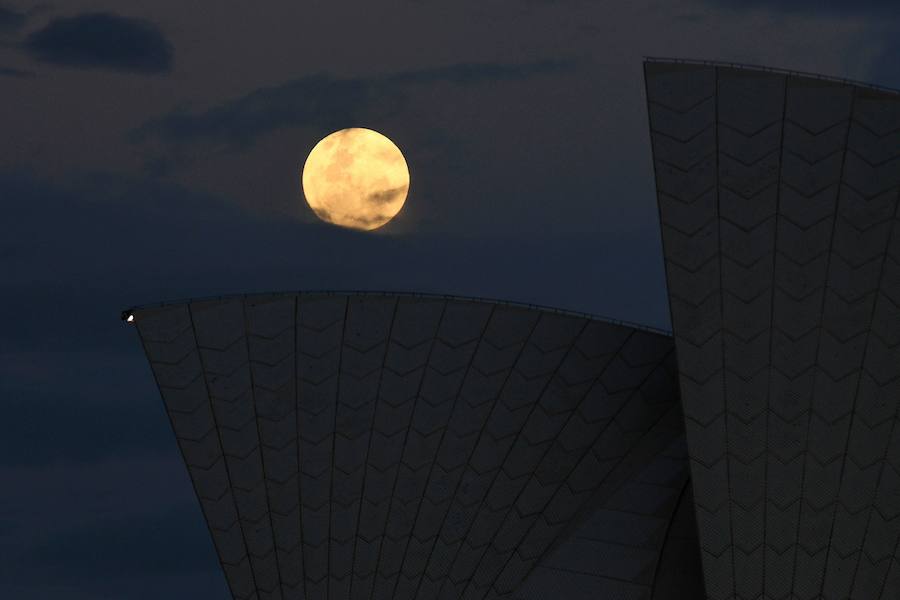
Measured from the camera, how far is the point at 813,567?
4041 centimetres

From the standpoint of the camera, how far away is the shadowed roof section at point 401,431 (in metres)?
Answer: 47.3

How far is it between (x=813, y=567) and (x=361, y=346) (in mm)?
16556

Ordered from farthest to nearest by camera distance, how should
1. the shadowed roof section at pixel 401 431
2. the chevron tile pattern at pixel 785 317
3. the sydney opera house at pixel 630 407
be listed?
the shadowed roof section at pixel 401 431 → the sydney opera house at pixel 630 407 → the chevron tile pattern at pixel 785 317

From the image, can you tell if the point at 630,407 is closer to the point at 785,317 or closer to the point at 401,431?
the point at 401,431

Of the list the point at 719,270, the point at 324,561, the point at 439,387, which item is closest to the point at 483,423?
the point at 439,387

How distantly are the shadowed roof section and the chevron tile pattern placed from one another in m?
4.26

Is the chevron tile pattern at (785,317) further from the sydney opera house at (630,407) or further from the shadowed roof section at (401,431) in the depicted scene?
the shadowed roof section at (401,431)

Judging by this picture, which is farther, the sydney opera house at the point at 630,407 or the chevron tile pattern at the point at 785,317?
the sydney opera house at the point at 630,407

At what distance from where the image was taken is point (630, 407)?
162 feet

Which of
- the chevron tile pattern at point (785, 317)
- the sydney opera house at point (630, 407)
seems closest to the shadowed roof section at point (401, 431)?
the sydney opera house at point (630, 407)

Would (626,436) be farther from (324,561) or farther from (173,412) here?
(173,412)

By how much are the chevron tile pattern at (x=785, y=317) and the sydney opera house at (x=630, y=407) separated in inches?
2.1

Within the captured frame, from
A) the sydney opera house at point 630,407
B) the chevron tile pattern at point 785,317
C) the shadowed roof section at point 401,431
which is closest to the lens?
the chevron tile pattern at point 785,317

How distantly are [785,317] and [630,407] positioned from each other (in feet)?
27.9
